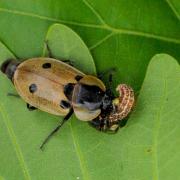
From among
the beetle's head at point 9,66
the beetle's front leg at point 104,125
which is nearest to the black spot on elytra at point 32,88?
the beetle's head at point 9,66

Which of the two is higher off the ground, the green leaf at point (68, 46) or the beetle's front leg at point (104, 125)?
the green leaf at point (68, 46)

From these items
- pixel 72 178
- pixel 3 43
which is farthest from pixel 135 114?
pixel 3 43

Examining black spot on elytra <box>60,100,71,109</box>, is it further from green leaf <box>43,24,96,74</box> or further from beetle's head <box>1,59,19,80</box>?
beetle's head <box>1,59,19,80</box>

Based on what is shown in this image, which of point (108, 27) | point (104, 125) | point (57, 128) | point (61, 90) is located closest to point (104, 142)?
point (104, 125)

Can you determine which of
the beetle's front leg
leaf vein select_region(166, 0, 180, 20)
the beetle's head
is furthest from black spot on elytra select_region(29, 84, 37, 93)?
leaf vein select_region(166, 0, 180, 20)

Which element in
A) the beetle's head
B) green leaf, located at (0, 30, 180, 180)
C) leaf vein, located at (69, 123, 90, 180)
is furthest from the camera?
the beetle's head

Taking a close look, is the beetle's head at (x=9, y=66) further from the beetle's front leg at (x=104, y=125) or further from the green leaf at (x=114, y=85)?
the beetle's front leg at (x=104, y=125)
